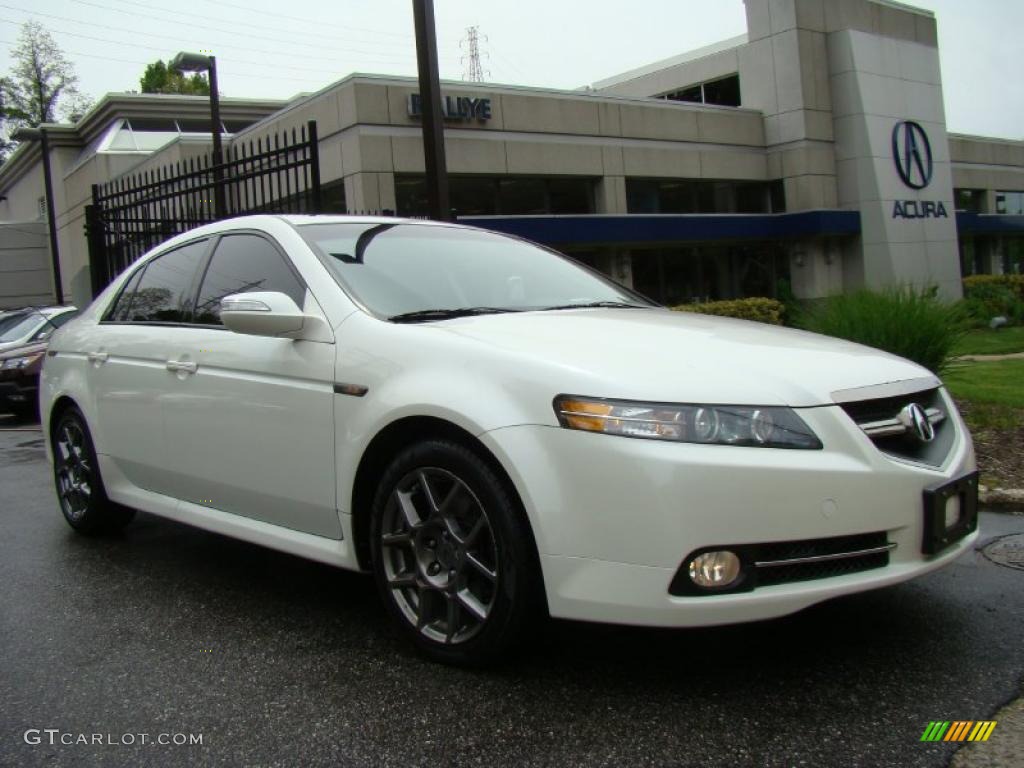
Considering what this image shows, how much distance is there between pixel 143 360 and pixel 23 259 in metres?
40.0

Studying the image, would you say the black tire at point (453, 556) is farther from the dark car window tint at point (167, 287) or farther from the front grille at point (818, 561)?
the dark car window tint at point (167, 287)

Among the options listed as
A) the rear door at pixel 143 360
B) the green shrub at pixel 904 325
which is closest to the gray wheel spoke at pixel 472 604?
the rear door at pixel 143 360

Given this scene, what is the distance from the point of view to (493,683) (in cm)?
302

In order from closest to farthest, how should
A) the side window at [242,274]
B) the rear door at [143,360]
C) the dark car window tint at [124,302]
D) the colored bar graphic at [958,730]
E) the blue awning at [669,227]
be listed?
1. the colored bar graphic at [958,730]
2. the side window at [242,274]
3. the rear door at [143,360]
4. the dark car window tint at [124,302]
5. the blue awning at [669,227]

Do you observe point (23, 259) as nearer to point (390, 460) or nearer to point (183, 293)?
point (183, 293)

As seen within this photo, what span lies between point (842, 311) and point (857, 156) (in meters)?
21.6

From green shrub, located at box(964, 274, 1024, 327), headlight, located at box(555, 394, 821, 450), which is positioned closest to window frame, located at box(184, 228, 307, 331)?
headlight, located at box(555, 394, 821, 450)

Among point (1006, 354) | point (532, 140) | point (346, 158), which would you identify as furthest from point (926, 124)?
point (346, 158)

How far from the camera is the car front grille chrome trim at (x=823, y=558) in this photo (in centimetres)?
268

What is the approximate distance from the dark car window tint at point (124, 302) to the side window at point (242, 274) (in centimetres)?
86

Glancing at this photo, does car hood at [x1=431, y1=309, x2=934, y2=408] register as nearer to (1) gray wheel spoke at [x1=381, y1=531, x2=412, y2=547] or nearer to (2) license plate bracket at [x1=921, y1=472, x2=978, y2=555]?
(2) license plate bracket at [x1=921, y1=472, x2=978, y2=555]

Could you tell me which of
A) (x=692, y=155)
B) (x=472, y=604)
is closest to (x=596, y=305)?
(x=472, y=604)

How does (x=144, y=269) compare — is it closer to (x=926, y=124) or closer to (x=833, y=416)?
(x=833, y=416)

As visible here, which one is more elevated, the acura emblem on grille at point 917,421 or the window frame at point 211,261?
the window frame at point 211,261
